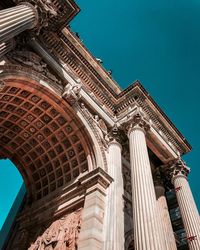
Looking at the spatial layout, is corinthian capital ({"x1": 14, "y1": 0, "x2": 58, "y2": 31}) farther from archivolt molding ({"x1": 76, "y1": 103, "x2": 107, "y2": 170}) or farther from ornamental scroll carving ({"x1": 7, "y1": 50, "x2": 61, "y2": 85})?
archivolt molding ({"x1": 76, "y1": 103, "x2": 107, "y2": 170})

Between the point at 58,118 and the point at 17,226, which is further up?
the point at 58,118

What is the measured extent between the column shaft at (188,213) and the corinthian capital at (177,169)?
0.87 feet

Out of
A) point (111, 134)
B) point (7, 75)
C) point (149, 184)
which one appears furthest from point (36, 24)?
point (149, 184)

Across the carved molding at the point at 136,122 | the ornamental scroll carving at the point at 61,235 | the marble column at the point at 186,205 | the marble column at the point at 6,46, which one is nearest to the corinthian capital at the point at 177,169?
the marble column at the point at 186,205

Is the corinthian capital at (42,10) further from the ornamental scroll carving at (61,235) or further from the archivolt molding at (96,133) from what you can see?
the ornamental scroll carving at (61,235)

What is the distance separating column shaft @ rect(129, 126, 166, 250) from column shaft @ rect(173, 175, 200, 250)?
3882mm

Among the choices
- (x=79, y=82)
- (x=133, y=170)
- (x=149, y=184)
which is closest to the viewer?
(x=149, y=184)

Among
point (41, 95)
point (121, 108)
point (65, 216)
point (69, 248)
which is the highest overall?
point (121, 108)

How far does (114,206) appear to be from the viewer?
1233 cm

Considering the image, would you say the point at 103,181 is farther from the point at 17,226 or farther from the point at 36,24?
the point at 36,24

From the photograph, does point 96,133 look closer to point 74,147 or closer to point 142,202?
point 74,147

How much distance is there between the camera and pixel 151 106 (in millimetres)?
19484

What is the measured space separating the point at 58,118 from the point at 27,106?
185 centimetres

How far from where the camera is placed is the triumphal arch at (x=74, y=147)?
1165cm
